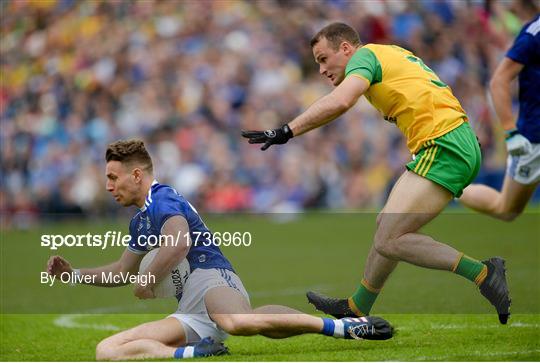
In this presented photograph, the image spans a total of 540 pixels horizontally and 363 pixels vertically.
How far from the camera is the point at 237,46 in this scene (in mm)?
22562

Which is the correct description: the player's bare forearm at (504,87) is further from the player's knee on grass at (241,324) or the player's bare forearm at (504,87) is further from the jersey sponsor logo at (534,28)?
the player's knee on grass at (241,324)

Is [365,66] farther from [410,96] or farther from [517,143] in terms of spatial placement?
[517,143]

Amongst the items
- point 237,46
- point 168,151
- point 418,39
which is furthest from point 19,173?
point 418,39

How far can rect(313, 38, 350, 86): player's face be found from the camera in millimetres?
7078

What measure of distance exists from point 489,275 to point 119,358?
2.49 m

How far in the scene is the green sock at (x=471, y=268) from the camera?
6.80 metres

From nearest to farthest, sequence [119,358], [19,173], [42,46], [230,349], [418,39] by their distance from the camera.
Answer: [119,358] → [230,349] → [418,39] → [19,173] → [42,46]

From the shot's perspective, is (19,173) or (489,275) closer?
(489,275)

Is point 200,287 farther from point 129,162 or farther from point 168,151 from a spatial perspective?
point 168,151

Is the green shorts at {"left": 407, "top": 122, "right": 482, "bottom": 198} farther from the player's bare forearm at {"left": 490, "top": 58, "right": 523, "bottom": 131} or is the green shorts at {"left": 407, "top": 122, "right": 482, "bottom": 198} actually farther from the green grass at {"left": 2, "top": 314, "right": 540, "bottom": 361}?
the player's bare forearm at {"left": 490, "top": 58, "right": 523, "bottom": 131}

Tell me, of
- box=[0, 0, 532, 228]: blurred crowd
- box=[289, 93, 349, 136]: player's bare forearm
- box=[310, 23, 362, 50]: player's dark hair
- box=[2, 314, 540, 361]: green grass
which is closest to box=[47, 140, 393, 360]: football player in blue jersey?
box=[2, 314, 540, 361]: green grass

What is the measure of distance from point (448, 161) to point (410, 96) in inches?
20.1

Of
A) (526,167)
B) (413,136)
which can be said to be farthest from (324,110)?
(526,167)

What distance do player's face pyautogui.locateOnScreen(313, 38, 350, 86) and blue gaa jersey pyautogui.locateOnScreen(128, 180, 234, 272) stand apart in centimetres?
135
